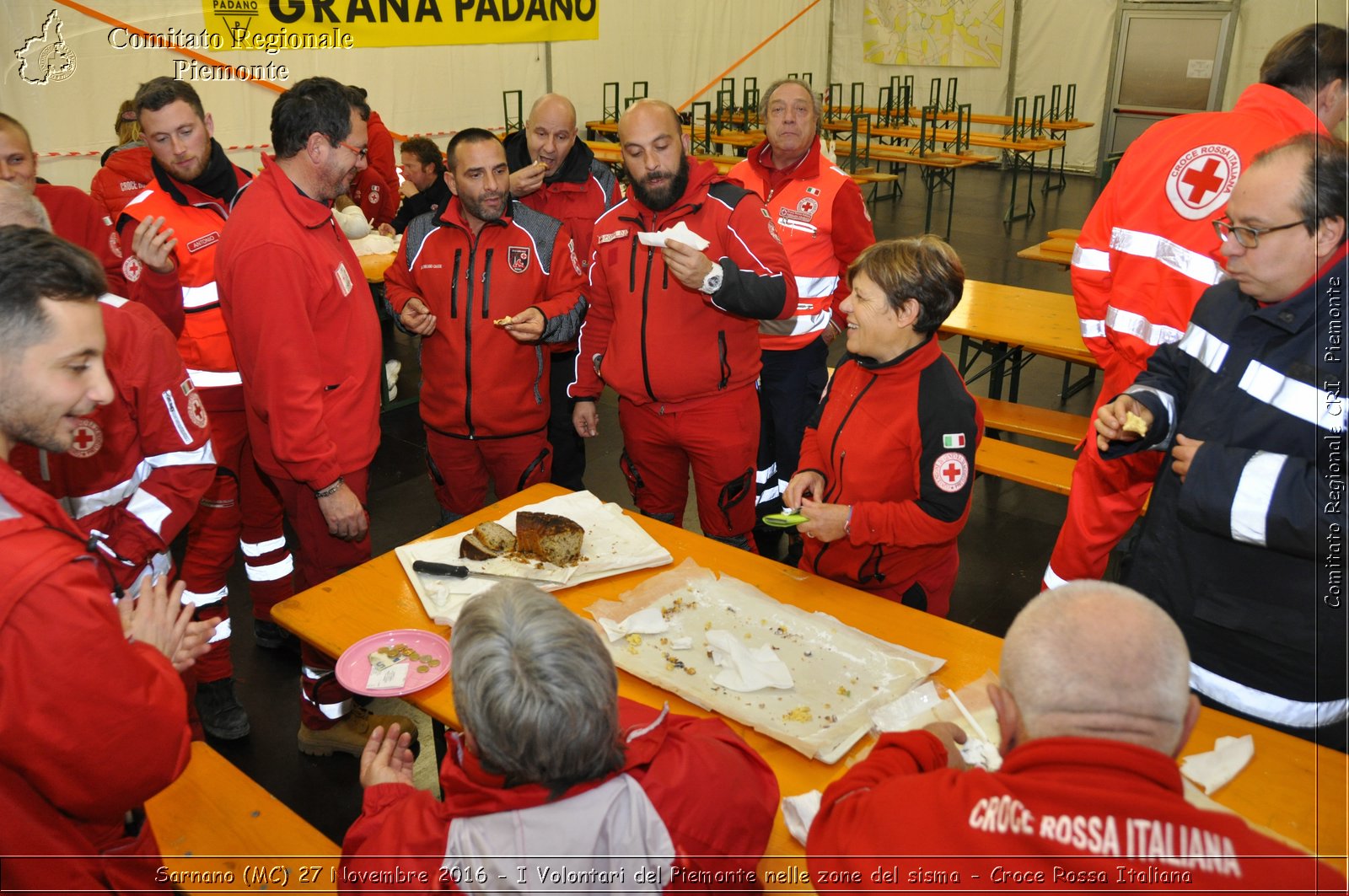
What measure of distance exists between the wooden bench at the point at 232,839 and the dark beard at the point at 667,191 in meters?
2.12

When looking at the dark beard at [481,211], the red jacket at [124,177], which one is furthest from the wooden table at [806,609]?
the red jacket at [124,177]

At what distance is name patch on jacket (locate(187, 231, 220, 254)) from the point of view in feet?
10.5

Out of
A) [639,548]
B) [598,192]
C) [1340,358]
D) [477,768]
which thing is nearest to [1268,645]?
[1340,358]

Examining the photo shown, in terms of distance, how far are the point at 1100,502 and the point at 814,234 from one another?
69.7 inches

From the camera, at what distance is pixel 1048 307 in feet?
16.4

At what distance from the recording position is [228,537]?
10.6 feet

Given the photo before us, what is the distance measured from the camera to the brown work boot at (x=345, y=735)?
117 inches

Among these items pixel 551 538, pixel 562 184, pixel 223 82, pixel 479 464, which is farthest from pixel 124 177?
pixel 223 82

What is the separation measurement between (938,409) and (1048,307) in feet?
10.2

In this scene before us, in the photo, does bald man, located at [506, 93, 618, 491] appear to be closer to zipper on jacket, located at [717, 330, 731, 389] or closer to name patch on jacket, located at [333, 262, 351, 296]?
zipper on jacket, located at [717, 330, 731, 389]

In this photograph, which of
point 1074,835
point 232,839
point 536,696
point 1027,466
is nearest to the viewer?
point 1074,835

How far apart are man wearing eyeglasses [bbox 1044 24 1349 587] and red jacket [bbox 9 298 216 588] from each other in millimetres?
2476

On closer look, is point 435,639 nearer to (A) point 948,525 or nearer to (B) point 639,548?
(B) point 639,548

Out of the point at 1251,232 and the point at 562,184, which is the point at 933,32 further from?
the point at 1251,232
